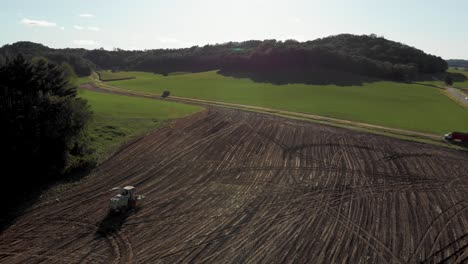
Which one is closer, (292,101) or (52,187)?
(52,187)

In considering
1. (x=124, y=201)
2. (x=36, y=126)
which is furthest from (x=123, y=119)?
(x=124, y=201)

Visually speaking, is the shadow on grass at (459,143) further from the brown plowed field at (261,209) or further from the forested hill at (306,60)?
the forested hill at (306,60)

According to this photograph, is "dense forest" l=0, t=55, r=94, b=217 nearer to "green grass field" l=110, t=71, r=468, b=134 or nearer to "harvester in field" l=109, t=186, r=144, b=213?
"harvester in field" l=109, t=186, r=144, b=213

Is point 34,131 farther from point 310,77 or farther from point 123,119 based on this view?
point 310,77

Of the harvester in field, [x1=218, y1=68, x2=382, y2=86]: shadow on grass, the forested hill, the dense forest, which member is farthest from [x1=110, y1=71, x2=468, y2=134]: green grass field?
the harvester in field

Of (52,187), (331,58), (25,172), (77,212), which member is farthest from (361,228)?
(331,58)

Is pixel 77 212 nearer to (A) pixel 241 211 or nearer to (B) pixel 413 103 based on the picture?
(A) pixel 241 211
